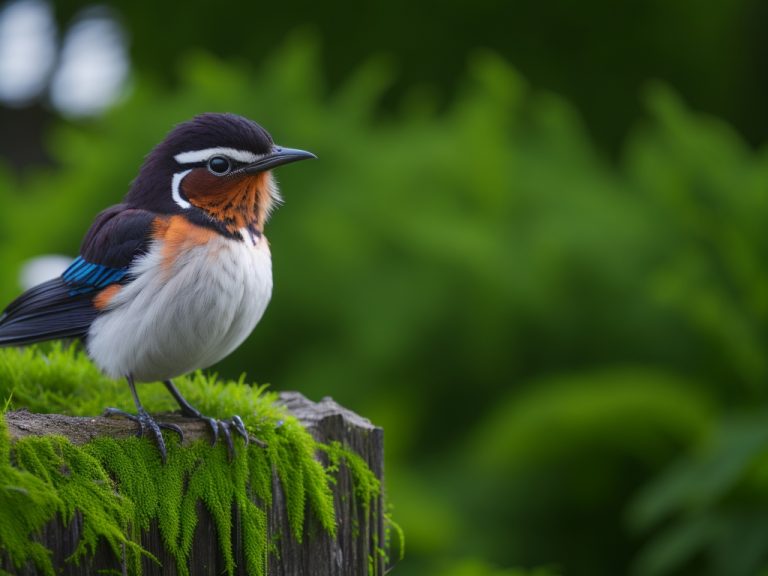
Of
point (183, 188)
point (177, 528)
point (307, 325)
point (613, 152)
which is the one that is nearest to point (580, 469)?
point (307, 325)

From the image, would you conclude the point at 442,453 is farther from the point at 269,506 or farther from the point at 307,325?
the point at 269,506

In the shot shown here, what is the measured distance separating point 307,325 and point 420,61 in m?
5.44

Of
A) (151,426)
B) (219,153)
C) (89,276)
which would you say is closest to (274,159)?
(219,153)

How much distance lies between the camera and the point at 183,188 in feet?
12.1

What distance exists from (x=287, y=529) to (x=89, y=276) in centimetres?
115

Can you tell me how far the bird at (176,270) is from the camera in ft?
11.3

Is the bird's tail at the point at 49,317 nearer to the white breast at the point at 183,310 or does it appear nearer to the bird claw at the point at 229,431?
the white breast at the point at 183,310

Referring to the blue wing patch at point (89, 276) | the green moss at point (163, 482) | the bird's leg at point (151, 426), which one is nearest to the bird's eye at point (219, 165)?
the blue wing patch at point (89, 276)

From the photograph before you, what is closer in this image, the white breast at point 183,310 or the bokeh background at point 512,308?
the white breast at point 183,310

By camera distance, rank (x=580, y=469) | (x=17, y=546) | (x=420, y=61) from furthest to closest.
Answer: (x=420, y=61)
(x=580, y=469)
(x=17, y=546)

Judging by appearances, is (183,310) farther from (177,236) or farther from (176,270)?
(177,236)

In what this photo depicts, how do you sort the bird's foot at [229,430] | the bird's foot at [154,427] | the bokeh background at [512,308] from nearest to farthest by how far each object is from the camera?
the bird's foot at [154,427] < the bird's foot at [229,430] < the bokeh background at [512,308]

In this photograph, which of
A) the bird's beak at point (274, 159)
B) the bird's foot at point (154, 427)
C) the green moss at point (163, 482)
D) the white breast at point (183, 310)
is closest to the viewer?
the green moss at point (163, 482)

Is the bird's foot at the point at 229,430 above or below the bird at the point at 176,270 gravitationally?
below
